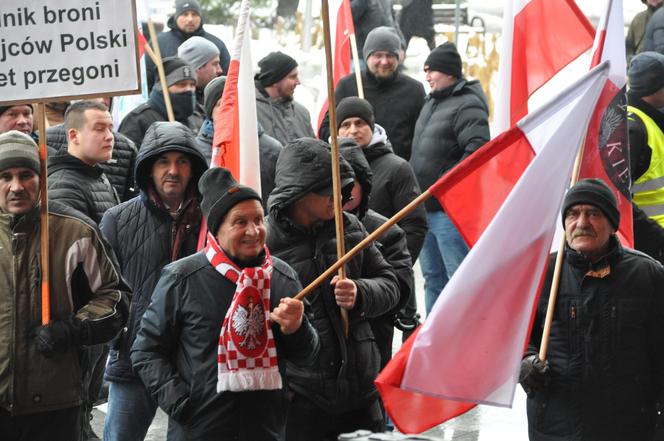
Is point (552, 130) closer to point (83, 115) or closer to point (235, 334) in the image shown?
point (235, 334)

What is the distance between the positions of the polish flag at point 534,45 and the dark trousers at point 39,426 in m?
2.75

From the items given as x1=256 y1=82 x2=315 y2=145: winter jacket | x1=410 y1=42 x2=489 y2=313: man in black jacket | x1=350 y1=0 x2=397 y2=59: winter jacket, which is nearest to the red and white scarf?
x1=256 y1=82 x2=315 y2=145: winter jacket

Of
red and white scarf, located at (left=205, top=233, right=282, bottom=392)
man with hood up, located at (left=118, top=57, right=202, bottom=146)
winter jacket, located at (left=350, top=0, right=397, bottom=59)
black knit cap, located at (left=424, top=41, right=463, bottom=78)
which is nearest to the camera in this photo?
red and white scarf, located at (left=205, top=233, right=282, bottom=392)

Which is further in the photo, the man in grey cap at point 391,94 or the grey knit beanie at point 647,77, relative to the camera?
the man in grey cap at point 391,94

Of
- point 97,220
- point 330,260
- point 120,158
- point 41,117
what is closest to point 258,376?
point 330,260

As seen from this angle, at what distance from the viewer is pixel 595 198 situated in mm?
6336

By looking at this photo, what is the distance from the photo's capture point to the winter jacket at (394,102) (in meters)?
11.8

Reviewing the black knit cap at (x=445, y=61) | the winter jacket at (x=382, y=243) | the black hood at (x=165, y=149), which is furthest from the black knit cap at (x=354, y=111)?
the black knit cap at (x=445, y=61)

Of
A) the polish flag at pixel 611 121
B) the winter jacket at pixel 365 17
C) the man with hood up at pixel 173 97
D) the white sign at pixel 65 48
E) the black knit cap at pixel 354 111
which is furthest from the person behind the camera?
the winter jacket at pixel 365 17

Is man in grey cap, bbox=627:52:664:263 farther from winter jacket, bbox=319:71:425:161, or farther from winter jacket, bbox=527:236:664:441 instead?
winter jacket, bbox=319:71:425:161

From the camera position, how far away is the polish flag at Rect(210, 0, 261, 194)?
725 cm

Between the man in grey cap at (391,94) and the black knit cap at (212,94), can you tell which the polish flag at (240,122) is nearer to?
the black knit cap at (212,94)

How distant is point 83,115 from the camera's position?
801 centimetres

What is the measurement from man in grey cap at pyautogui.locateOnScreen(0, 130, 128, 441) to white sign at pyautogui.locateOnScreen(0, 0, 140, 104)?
265mm
